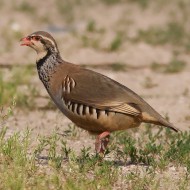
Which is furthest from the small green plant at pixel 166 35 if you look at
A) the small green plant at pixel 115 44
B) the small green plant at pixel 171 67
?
the small green plant at pixel 171 67

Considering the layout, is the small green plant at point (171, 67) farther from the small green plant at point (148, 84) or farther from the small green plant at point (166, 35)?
the small green plant at point (166, 35)

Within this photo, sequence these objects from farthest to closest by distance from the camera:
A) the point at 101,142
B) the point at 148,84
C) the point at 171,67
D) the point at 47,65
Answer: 1. the point at 171,67
2. the point at 148,84
3. the point at 47,65
4. the point at 101,142

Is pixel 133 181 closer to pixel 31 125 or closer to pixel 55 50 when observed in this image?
pixel 55 50

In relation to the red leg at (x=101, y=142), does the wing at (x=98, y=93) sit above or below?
above

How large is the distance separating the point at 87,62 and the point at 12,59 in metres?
1.43

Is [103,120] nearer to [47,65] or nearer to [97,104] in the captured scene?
[97,104]

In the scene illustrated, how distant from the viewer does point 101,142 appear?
24.6ft

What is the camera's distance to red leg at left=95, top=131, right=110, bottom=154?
7398 millimetres

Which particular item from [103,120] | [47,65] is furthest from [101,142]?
[47,65]

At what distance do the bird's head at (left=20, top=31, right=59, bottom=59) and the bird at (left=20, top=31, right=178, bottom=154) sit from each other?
27cm

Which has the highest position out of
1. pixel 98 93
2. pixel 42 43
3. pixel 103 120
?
pixel 42 43

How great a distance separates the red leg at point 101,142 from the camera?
24.3 ft

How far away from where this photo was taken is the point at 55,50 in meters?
7.85

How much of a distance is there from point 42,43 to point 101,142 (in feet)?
3.92
